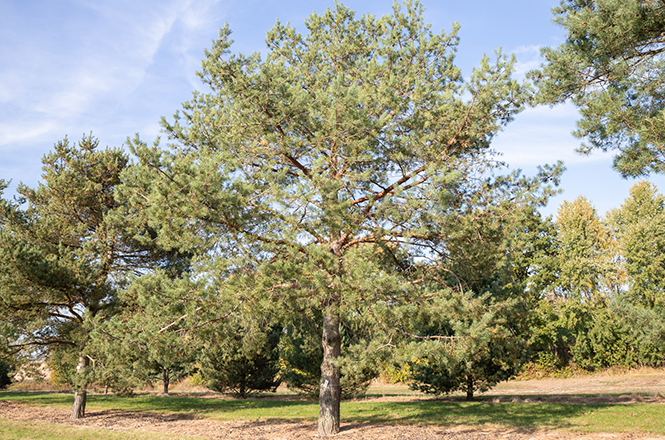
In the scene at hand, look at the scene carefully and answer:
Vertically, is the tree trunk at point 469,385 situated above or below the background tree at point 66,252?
below

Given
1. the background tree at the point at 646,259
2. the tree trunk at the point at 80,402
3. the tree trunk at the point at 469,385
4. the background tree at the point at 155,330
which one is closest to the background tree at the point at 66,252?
the tree trunk at the point at 80,402

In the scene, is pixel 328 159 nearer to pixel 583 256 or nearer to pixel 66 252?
pixel 66 252

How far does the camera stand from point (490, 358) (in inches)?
539


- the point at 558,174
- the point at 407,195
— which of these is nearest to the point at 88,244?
the point at 407,195

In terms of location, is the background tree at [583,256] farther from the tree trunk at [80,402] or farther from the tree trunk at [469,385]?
the tree trunk at [80,402]

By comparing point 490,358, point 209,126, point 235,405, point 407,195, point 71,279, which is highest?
point 209,126

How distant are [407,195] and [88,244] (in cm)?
1057

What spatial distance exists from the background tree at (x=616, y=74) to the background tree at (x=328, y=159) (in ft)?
5.95

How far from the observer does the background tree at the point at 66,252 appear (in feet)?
41.4

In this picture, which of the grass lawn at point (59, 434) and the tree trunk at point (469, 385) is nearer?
the grass lawn at point (59, 434)

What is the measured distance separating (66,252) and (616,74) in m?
14.9

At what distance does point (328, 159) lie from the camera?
337 inches

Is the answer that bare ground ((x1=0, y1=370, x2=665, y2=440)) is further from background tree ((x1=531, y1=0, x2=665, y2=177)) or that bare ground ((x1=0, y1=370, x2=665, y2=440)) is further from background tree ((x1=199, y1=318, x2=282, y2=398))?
background tree ((x1=531, y1=0, x2=665, y2=177))

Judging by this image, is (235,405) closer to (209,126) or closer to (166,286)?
(166,286)
